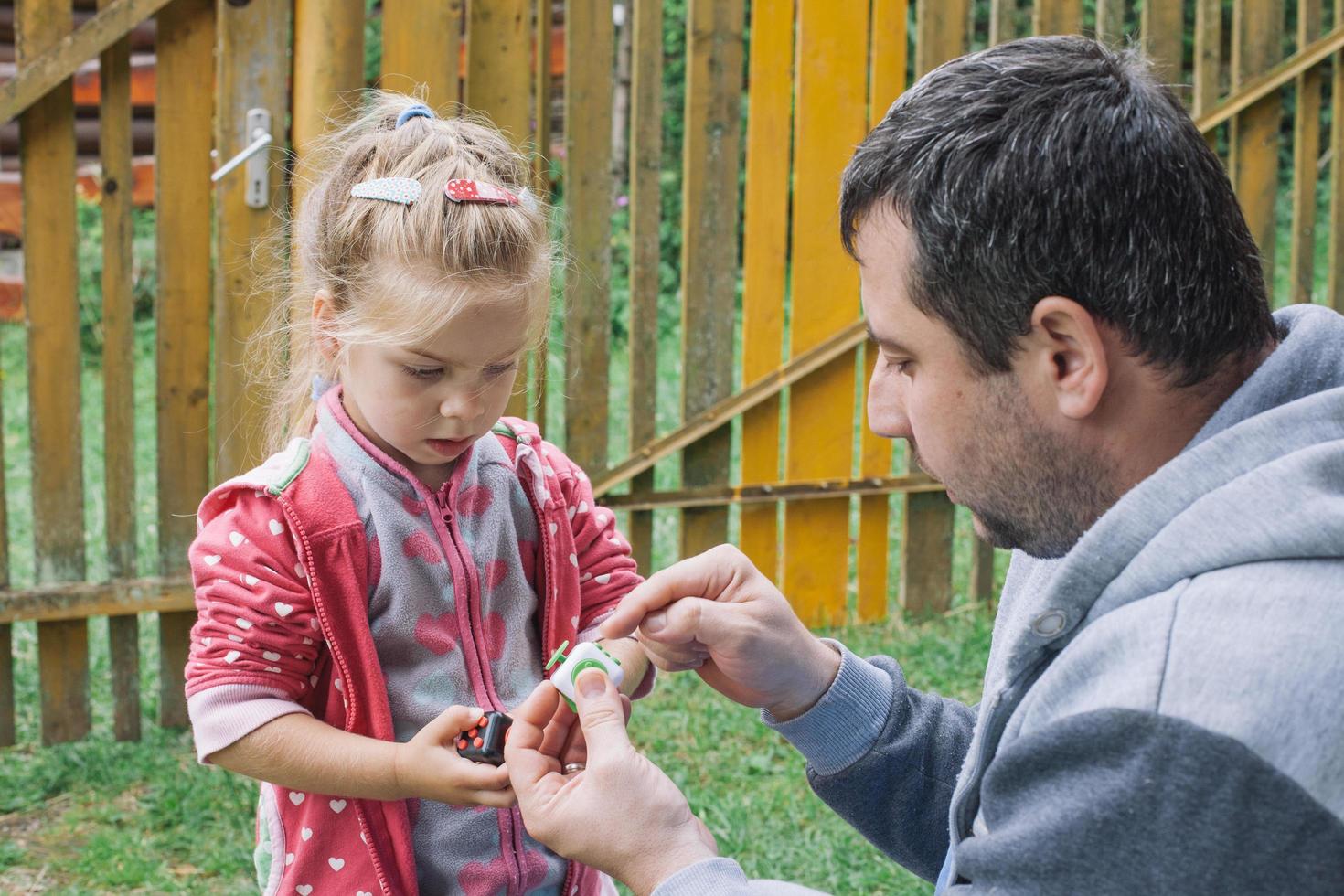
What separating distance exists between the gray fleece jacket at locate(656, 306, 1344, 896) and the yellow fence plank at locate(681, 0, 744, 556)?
3302mm

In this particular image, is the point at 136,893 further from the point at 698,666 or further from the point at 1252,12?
the point at 1252,12

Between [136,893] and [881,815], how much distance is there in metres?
2.23

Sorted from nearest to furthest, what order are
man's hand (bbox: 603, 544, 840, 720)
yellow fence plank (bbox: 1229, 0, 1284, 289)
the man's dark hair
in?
the man's dark hair, man's hand (bbox: 603, 544, 840, 720), yellow fence plank (bbox: 1229, 0, 1284, 289)

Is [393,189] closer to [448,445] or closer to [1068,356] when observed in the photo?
[448,445]

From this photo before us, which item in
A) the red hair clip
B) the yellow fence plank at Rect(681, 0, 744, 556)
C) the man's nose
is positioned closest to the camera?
the man's nose

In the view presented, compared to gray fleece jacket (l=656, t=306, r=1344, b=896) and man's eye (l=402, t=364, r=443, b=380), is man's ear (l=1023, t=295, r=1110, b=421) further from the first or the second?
man's eye (l=402, t=364, r=443, b=380)

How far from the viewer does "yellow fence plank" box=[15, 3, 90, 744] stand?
394 centimetres

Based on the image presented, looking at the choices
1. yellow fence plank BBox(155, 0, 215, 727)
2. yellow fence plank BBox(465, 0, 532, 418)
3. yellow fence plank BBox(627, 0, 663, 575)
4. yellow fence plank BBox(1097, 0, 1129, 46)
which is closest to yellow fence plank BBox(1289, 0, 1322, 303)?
yellow fence plank BBox(1097, 0, 1129, 46)

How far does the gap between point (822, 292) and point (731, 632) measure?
10.2 feet

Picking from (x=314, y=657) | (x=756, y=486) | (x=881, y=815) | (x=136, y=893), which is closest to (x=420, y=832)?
(x=314, y=657)

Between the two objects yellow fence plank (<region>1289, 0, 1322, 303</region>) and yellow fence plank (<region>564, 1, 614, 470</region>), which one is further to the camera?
yellow fence plank (<region>1289, 0, 1322, 303</region>)

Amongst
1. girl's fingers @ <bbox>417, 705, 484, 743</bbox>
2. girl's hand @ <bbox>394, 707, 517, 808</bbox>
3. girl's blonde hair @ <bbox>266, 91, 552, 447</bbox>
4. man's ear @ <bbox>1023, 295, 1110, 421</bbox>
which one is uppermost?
girl's blonde hair @ <bbox>266, 91, 552, 447</bbox>

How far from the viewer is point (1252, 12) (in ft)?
17.7

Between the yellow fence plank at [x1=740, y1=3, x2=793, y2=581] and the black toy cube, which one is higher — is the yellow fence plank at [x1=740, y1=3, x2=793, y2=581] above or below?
above
